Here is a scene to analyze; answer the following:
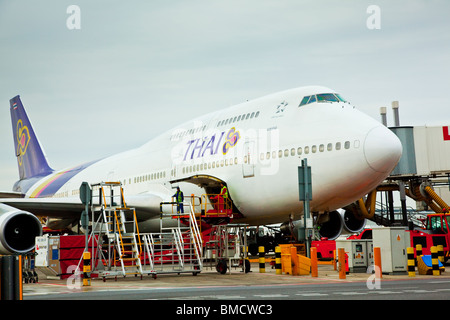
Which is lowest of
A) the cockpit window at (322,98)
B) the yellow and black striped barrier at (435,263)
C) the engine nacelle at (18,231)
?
the yellow and black striped barrier at (435,263)

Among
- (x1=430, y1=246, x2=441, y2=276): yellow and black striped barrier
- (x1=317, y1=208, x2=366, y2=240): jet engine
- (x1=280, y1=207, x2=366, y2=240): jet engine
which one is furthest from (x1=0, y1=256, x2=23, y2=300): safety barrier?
(x1=317, y1=208, x2=366, y2=240): jet engine

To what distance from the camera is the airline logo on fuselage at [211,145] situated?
21.2m

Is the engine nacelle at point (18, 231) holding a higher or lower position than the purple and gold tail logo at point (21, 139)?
lower

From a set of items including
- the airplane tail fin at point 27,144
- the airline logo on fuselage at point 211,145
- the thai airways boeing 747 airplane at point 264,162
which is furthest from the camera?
the airplane tail fin at point 27,144

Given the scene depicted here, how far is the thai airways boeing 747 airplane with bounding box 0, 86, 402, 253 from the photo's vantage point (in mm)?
17812

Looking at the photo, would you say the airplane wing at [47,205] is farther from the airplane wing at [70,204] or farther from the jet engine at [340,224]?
the jet engine at [340,224]

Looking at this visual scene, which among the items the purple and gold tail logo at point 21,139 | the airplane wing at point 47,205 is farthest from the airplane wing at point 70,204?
the purple and gold tail logo at point 21,139

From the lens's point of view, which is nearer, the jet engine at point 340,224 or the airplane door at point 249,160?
the airplane door at point 249,160

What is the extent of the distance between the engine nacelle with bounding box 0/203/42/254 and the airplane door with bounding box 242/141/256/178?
643 centimetres

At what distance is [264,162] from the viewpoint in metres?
19.7

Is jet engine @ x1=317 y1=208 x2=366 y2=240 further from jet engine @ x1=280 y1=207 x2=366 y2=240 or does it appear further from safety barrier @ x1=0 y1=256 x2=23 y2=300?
safety barrier @ x1=0 y1=256 x2=23 y2=300

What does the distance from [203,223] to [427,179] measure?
16907 millimetres

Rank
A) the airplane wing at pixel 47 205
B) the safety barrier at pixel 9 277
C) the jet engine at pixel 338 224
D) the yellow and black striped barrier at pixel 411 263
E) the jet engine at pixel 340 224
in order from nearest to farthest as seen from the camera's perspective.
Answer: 1. the safety barrier at pixel 9 277
2. the yellow and black striped barrier at pixel 411 263
3. the airplane wing at pixel 47 205
4. the jet engine at pixel 338 224
5. the jet engine at pixel 340 224
